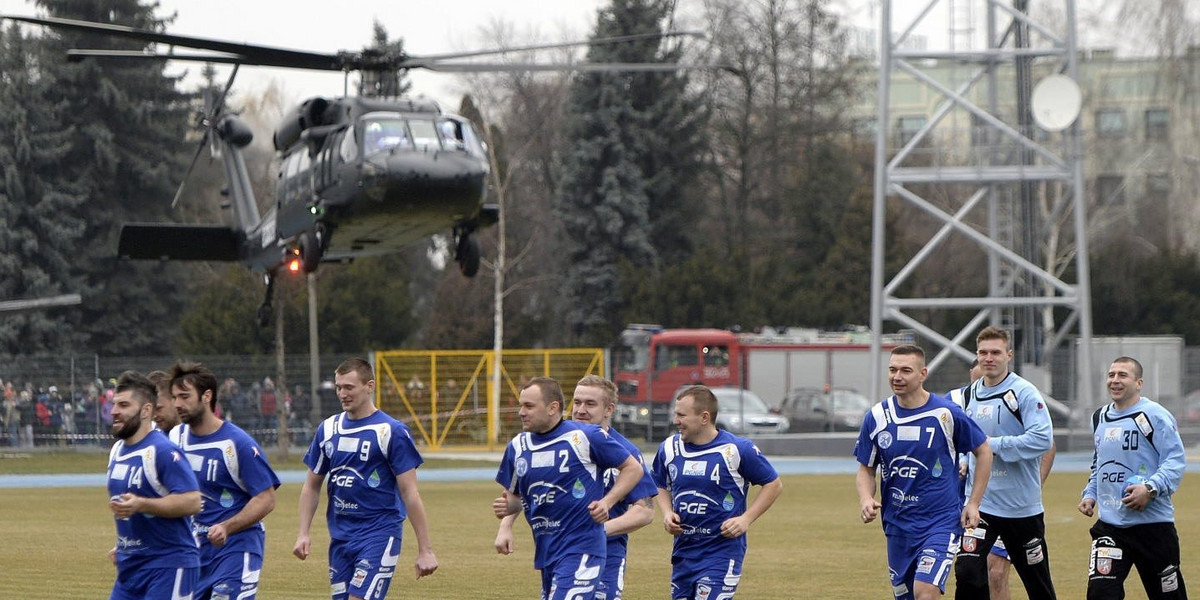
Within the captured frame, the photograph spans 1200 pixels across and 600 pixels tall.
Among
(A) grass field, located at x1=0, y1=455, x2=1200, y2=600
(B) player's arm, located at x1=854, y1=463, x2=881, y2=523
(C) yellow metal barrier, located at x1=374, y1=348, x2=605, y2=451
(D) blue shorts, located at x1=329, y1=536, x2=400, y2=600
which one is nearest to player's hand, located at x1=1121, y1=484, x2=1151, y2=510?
(B) player's arm, located at x1=854, y1=463, x2=881, y2=523

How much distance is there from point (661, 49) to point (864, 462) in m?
51.3

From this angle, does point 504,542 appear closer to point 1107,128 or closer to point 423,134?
point 423,134

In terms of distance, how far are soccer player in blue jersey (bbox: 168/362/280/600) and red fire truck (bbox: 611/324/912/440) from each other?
37342 millimetres

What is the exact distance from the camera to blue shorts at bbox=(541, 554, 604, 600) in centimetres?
880

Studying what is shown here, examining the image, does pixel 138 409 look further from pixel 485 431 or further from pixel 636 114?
pixel 636 114

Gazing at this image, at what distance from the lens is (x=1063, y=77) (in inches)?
1355

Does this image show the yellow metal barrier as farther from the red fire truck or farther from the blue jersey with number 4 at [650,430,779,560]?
the blue jersey with number 4 at [650,430,779,560]

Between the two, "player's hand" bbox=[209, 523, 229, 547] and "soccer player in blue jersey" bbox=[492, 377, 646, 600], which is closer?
"player's hand" bbox=[209, 523, 229, 547]

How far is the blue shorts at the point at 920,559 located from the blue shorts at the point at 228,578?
373cm

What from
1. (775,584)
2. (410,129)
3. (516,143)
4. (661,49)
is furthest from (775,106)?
(775,584)

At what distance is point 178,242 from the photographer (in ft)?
96.6

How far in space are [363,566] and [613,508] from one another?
59.4 inches

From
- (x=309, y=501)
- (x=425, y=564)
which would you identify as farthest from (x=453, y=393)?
(x=425, y=564)

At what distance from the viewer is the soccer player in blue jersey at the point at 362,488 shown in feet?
31.1
